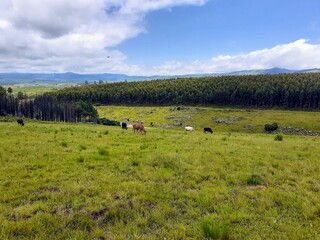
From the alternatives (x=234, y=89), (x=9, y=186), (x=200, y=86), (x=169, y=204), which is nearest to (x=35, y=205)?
(x=9, y=186)

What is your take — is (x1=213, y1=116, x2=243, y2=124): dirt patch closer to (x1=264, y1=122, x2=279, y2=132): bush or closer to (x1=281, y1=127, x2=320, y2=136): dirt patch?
(x1=264, y1=122, x2=279, y2=132): bush

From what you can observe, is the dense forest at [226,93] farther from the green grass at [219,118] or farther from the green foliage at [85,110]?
the green foliage at [85,110]

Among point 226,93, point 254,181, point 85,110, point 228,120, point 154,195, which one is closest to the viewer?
point 154,195

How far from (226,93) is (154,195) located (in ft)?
524

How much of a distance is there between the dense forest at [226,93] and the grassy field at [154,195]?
483 feet

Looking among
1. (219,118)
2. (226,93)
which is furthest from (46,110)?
(226,93)

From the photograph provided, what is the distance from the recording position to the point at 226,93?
162250 millimetres

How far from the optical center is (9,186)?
962 centimetres

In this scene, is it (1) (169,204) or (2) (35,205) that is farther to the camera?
(1) (169,204)

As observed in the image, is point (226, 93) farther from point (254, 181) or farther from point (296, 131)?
point (254, 181)

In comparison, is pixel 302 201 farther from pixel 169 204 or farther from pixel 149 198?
pixel 149 198

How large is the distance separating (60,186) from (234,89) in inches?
6359

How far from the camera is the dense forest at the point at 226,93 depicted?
146750 millimetres

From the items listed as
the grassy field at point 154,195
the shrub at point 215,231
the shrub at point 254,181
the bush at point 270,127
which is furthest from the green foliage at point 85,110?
the shrub at point 215,231
